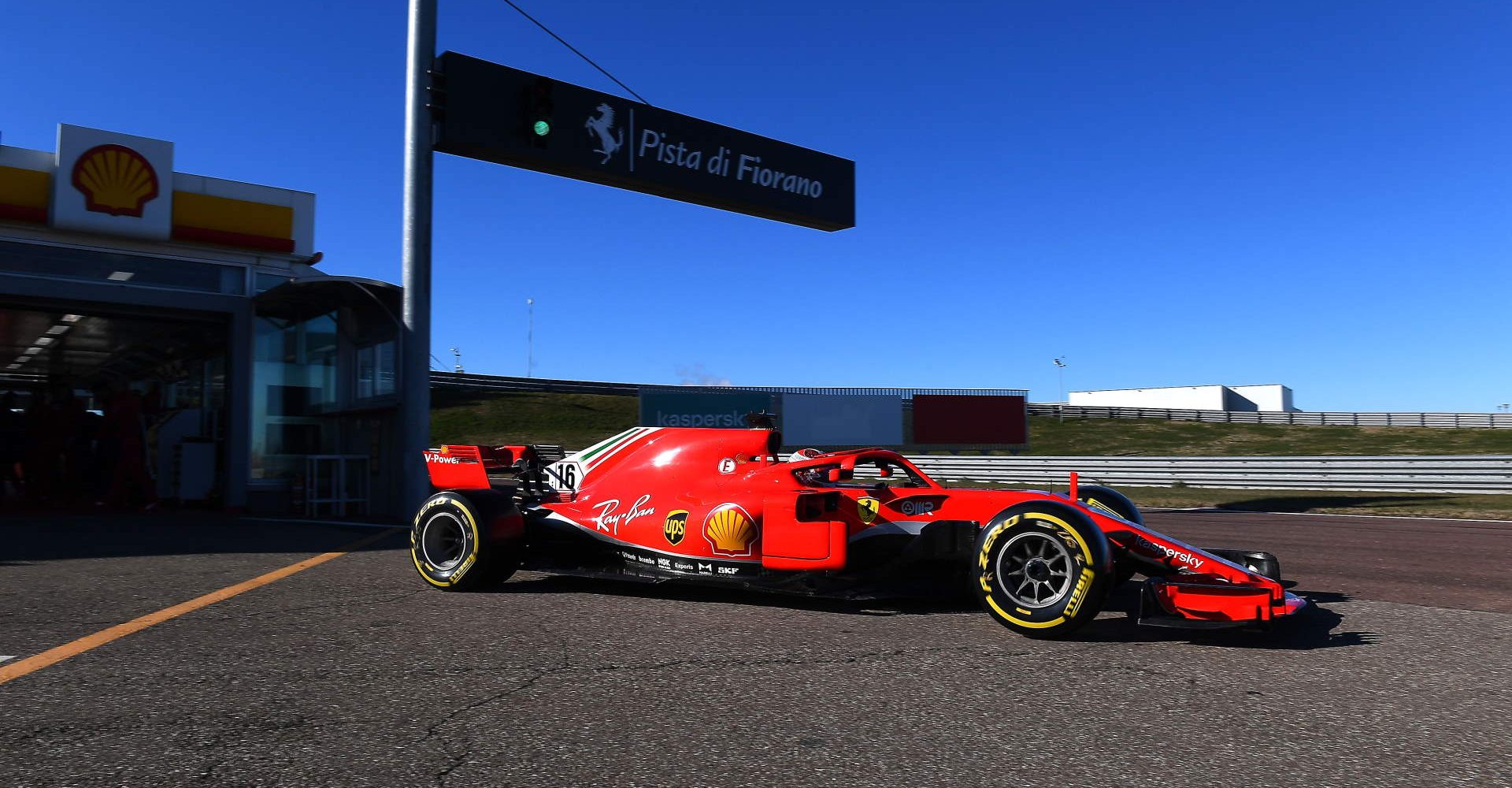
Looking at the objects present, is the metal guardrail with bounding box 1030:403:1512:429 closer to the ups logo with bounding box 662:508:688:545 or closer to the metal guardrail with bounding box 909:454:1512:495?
the metal guardrail with bounding box 909:454:1512:495

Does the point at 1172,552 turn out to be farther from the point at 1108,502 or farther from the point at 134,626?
the point at 134,626

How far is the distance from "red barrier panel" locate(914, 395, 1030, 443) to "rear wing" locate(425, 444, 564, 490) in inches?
977

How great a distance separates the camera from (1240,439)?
153ft

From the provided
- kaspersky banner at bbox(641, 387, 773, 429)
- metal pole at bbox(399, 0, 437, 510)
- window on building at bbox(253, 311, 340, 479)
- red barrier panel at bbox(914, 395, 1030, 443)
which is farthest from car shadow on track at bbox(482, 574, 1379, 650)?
red barrier panel at bbox(914, 395, 1030, 443)

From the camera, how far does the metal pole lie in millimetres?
13180

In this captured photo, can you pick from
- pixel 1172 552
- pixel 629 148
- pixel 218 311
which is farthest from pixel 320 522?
pixel 1172 552

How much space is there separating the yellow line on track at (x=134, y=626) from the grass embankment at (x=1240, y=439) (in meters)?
35.8

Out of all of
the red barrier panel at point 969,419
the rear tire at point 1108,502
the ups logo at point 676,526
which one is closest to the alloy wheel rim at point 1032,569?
the rear tire at point 1108,502

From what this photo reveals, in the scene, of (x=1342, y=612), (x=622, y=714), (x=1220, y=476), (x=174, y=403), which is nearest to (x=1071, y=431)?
(x=1220, y=476)

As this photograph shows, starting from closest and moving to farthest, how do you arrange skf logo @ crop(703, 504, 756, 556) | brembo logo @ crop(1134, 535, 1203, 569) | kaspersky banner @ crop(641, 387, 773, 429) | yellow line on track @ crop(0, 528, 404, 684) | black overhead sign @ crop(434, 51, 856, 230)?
yellow line on track @ crop(0, 528, 404, 684) < brembo logo @ crop(1134, 535, 1203, 569) < skf logo @ crop(703, 504, 756, 556) < black overhead sign @ crop(434, 51, 856, 230) < kaspersky banner @ crop(641, 387, 773, 429)

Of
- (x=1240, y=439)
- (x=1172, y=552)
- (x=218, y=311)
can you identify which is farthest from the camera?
(x=1240, y=439)

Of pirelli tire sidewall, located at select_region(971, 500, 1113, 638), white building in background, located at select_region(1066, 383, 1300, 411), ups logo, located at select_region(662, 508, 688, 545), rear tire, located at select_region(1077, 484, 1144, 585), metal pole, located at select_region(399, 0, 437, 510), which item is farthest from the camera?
white building in background, located at select_region(1066, 383, 1300, 411)

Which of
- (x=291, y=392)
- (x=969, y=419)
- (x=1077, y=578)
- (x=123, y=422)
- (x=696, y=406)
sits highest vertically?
(x=696, y=406)

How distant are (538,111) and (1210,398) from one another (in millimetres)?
57070
